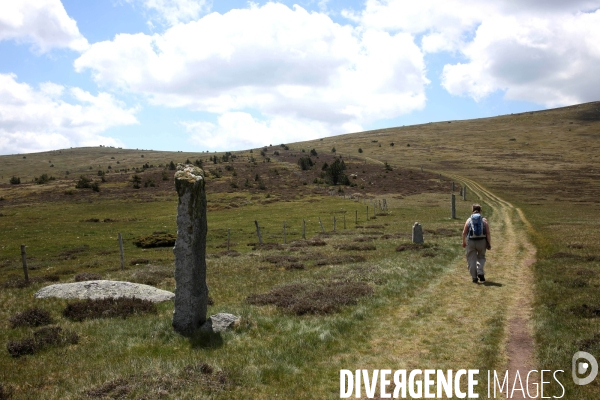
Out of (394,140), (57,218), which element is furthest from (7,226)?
(394,140)

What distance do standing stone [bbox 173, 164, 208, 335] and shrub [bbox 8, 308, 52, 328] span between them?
14.5 ft

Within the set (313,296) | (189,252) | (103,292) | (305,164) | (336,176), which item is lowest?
(313,296)

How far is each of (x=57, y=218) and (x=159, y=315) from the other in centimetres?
5836

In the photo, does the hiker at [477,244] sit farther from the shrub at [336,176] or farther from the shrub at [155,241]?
the shrub at [336,176]

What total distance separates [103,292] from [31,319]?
310 centimetres

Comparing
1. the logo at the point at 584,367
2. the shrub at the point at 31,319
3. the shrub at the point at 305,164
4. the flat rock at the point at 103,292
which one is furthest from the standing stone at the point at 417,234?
the shrub at the point at 305,164

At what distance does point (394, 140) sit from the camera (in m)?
198

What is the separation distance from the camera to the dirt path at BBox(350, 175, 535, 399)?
940 cm

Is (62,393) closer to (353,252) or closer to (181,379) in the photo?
(181,379)

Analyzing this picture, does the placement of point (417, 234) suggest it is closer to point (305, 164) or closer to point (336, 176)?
point (336, 176)

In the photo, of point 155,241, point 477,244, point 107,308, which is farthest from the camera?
point 155,241

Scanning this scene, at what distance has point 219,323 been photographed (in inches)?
458

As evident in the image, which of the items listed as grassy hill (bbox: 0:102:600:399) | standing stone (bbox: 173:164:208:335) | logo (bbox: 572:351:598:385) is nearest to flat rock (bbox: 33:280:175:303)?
grassy hill (bbox: 0:102:600:399)

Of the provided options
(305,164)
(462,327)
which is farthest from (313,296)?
(305,164)
